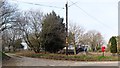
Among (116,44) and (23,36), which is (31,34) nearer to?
(23,36)

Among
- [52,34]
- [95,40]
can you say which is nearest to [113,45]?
[52,34]

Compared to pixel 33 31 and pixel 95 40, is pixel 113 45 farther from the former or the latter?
pixel 95 40

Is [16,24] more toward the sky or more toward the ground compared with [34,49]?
more toward the sky

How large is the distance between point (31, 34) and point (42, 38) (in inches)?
138

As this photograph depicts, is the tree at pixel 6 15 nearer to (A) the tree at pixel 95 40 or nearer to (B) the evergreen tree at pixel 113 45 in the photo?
(B) the evergreen tree at pixel 113 45

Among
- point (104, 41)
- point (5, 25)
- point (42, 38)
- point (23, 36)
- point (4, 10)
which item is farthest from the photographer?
point (104, 41)

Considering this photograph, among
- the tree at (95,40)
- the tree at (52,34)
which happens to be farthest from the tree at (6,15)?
the tree at (95,40)

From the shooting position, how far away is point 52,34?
163 feet

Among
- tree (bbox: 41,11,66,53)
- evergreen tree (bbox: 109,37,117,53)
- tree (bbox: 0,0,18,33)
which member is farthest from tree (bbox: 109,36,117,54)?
tree (bbox: 0,0,18,33)

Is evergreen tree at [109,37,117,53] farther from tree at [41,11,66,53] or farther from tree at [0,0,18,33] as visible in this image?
tree at [0,0,18,33]

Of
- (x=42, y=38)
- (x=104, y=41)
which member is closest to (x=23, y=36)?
(x=42, y=38)

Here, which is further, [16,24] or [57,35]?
[57,35]

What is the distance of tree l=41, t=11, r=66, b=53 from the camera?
4925 cm

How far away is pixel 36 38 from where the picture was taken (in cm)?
5047
